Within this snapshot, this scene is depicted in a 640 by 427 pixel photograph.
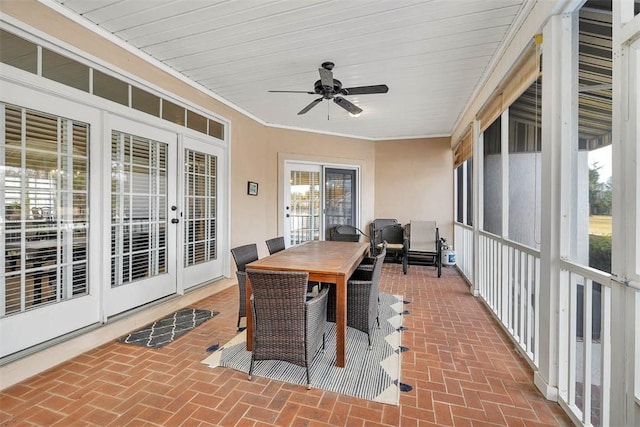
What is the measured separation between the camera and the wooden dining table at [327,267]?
2.16 meters

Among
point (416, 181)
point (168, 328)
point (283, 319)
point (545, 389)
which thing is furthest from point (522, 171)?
point (168, 328)

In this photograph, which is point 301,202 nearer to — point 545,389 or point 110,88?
point 110,88

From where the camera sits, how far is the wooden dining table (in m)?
2.16

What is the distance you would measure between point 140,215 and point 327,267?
2.14 metres

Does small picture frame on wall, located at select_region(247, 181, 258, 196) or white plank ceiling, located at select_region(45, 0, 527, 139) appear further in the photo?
small picture frame on wall, located at select_region(247, 181, 258, 196)

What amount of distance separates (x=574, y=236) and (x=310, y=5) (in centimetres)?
237

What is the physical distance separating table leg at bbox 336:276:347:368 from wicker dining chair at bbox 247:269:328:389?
0.20m

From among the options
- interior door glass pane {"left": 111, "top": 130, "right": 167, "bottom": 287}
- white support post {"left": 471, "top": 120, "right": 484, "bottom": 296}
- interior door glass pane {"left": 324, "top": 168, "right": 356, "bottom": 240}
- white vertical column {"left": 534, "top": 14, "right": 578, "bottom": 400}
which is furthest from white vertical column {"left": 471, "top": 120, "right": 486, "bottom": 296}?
interior door glass pane {"left": 111, "top": 130, "right": 167, "bottom": 287}

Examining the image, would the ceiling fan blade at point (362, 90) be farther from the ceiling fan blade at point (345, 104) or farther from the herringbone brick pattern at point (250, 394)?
the herringbone brick pattern at point (250, 394)

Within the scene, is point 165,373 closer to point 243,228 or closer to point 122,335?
point 122,335

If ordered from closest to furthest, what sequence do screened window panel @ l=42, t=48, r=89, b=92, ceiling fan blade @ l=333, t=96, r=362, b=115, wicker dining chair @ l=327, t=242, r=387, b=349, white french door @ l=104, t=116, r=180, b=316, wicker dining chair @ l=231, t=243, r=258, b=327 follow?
screened window panel @ l=42, t=48, r=89, b=92, wicker dining chair @ l=327, t=242, r=387, b=349, wicker dining chair @ l=231, t=243, r=258, b=327, white french door @ l=104, t=116, r=180, b=316, ceiling fan blade @ l=333, t=96, r=362, b=115

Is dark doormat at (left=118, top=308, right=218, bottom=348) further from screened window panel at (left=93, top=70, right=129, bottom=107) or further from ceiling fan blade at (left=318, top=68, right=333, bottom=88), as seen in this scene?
ceiling fan blade at (left=318, top=68, right=333, bottom=88)

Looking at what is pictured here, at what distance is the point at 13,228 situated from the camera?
206 centimetres

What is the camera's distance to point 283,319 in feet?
6.43
